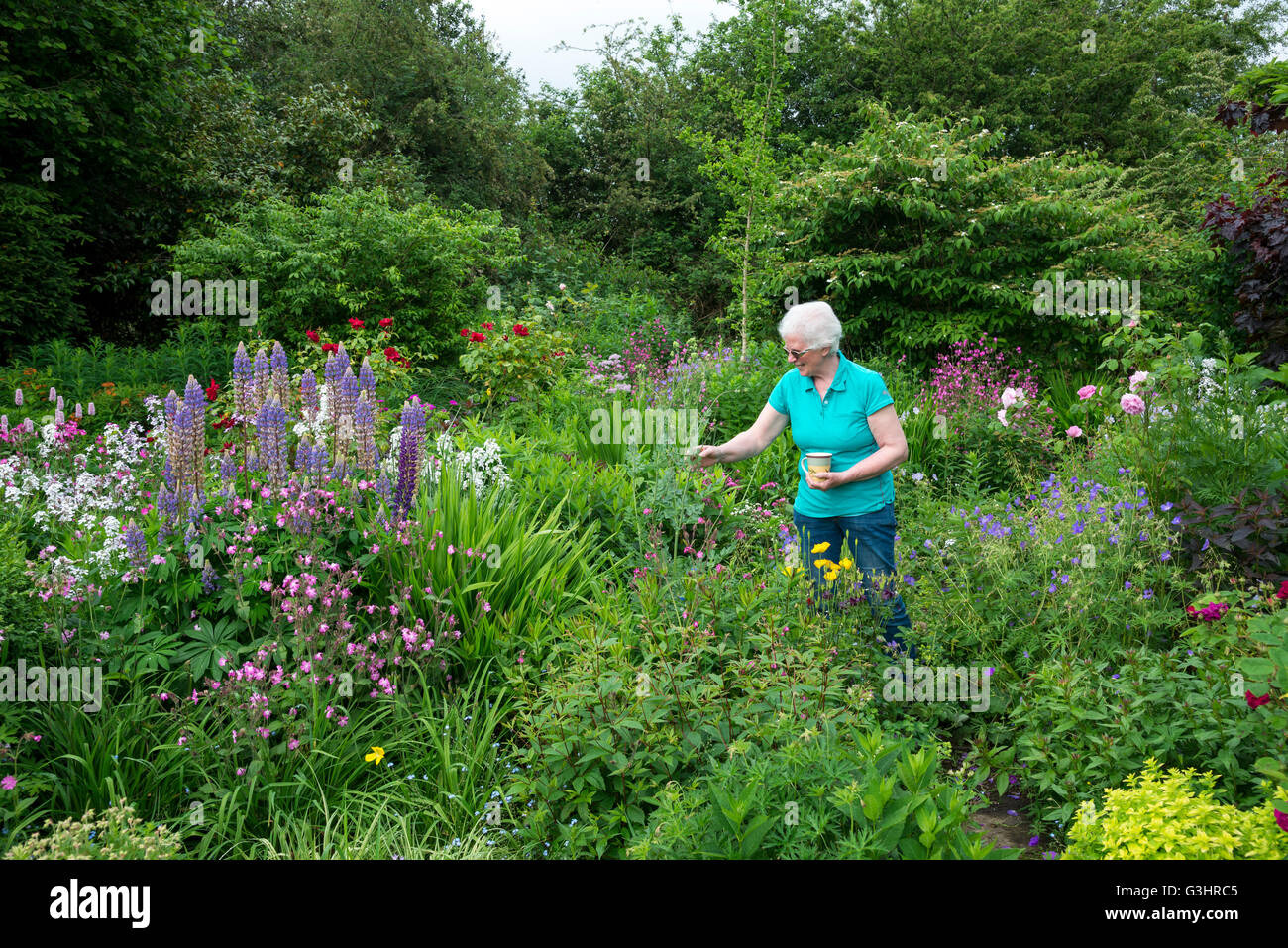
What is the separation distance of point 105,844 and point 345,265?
357 inches

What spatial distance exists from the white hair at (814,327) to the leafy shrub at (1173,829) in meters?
2.24

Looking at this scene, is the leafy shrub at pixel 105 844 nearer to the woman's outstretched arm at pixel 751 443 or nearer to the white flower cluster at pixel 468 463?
the white flower cluster at pixel 468 463

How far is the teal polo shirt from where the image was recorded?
13.7 ft

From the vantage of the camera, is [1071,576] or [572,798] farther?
[1071,576]

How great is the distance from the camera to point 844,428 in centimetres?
421

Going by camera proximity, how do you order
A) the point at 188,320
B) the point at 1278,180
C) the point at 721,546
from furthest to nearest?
the point at 188,320 → the point at 1278,180 → the point at 721,546

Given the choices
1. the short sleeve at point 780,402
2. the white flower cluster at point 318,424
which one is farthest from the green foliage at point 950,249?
the white flower cluster at point 318,424

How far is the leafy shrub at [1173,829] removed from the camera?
89.8 inches
